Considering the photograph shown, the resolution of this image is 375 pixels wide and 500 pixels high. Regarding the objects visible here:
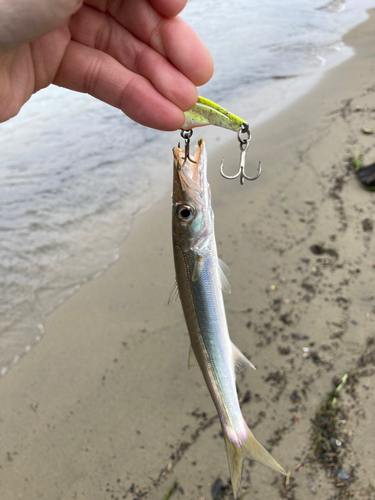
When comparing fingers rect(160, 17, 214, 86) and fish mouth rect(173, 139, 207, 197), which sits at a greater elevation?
fingers rect(160, 17, 214, 86)

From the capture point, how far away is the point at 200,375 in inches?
138

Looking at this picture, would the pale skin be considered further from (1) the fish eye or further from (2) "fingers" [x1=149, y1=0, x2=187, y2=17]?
(1) the fish eye

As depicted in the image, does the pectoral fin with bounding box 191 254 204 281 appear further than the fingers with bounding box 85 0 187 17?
Yes

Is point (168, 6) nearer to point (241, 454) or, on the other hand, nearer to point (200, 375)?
point (241, 454)

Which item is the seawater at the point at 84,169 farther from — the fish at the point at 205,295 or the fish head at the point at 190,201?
the fish head at the point at 190,201

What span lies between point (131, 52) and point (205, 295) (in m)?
1.46

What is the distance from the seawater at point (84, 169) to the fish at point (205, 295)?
8.66 ft

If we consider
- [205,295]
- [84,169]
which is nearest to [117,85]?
[205,295]

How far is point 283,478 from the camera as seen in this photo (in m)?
2.79

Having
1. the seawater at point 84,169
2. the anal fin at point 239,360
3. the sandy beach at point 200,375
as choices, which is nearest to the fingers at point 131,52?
the anal fin at point 239,360

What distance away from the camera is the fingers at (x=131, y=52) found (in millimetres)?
1808

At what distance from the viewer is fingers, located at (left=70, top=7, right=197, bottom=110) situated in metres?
1.81

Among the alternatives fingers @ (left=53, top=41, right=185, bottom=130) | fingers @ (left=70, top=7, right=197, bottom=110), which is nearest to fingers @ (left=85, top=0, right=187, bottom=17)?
fingers @ (left=70, top=7, right=197, bottom=110)

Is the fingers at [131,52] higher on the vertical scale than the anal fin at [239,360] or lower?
higher
